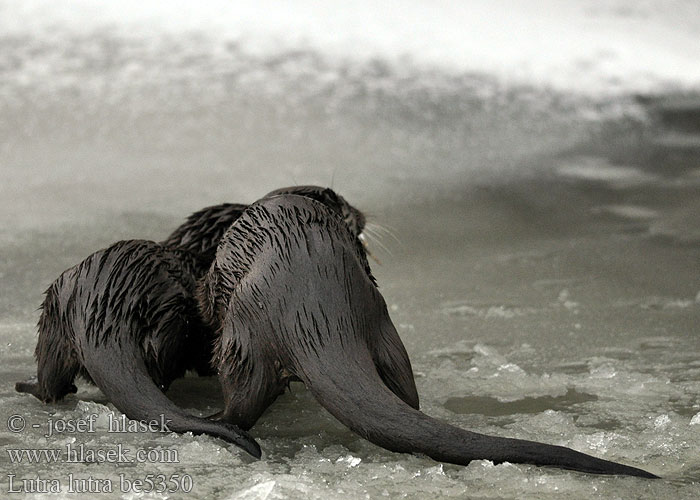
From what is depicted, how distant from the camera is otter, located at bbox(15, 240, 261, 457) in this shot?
225 centimetres

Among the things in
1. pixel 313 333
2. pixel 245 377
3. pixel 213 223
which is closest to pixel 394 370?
pixel 313 333

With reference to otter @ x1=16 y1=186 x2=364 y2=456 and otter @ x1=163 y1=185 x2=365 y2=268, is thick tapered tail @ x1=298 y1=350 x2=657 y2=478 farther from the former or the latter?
otter @ x1=163 y1=185 x2=365 y2=268

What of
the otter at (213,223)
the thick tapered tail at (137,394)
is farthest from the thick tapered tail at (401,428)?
the otter at (213,223)

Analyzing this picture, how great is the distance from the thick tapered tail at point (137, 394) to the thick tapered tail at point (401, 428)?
21 cm

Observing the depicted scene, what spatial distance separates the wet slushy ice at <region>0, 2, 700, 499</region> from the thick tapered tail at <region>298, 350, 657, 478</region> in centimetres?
4

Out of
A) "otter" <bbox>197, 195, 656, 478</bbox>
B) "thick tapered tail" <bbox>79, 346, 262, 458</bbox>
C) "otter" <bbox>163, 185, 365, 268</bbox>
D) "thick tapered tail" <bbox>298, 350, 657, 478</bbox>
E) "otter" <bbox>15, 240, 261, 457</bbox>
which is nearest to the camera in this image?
"thick tapered tail" <bbox>298, 350, 657, 478</bbox>

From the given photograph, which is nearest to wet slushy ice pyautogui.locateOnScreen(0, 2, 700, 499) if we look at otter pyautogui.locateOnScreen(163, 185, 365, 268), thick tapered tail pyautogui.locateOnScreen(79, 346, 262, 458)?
thick tapered tail pyautogui.locateOnScreen(79, 346, 262, 458)

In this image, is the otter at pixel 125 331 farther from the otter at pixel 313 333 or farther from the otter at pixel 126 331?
the otter at pixel 313 333

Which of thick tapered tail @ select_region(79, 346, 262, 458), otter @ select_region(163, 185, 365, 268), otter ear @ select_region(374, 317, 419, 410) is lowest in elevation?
thick tapered tail @ select_region(79, 346, 262, 458)

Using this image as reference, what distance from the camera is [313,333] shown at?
2070 millimetres

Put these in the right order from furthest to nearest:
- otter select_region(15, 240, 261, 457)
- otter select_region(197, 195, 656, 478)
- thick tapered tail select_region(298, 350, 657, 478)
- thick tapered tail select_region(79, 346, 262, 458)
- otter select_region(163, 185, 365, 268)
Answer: otter select_region(163, 185, 365, 268) → otter select_region(15, 240, 261, 457) → thick tapered tail select_region(79, 346, 262, 458) → otter select_region(197, 195, 656, 478) → thick tapered tail select_region(298, 350, 657, 478)

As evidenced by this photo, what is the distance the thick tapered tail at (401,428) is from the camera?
1854 millimetres

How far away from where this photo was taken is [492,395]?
8.20 ft

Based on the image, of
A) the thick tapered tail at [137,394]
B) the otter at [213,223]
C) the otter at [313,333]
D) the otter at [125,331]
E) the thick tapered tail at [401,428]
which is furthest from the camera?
the otter at [213,223]
